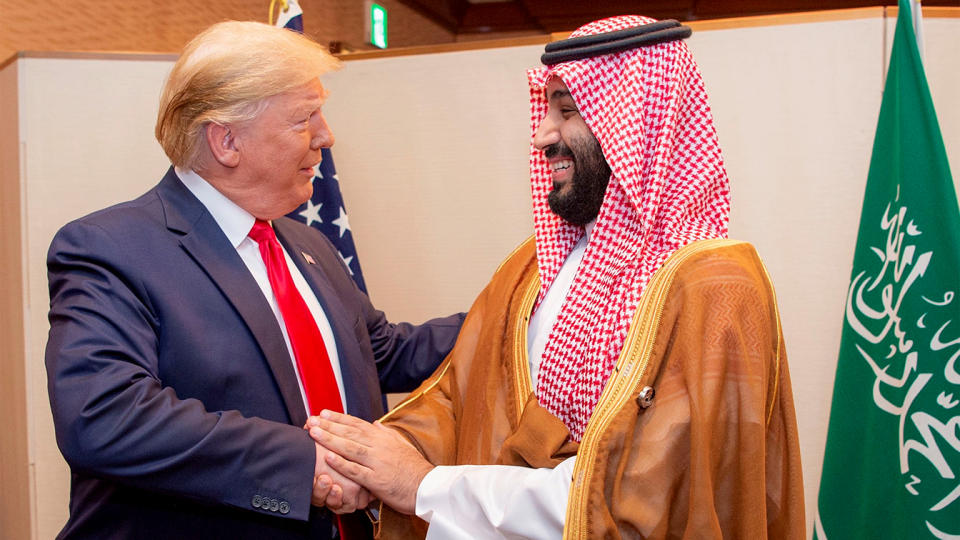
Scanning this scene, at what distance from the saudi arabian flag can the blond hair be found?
6.14 feet

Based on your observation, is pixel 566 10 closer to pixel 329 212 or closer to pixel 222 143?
pixel 329 212

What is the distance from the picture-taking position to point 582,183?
1945mm

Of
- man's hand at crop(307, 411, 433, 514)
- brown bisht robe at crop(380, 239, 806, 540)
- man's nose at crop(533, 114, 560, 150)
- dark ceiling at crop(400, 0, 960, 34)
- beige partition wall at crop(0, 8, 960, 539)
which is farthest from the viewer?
dark ceiling at crop(400, 0, 960, 34)

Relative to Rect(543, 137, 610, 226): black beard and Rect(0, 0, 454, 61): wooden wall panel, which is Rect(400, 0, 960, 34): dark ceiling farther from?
Rect(543, 137, 610, 226): black beard

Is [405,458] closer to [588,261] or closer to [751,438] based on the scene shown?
[588,261]

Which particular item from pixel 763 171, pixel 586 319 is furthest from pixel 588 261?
pixel 763 171

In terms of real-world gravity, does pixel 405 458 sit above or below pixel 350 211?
below

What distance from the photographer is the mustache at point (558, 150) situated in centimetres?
197

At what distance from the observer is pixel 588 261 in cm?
192

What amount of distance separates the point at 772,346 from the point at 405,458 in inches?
33.1

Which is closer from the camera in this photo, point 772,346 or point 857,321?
point 772,346

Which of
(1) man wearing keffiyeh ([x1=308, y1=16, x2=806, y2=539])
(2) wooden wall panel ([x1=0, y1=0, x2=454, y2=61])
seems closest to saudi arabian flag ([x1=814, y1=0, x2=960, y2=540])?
(1) man wearing keffiyeh ([x1=308, y1=16, x2=806, y2=539])

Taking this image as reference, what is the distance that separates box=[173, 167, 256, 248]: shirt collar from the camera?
2.10 metres

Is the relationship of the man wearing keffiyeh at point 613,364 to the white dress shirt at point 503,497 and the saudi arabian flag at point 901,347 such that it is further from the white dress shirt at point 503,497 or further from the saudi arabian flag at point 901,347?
the saudi arabian flag at point 901,347
